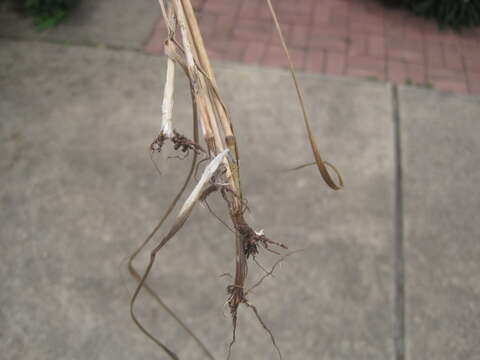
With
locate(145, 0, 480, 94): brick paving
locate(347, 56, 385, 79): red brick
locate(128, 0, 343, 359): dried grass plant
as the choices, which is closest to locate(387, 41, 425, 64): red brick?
locate(145, 0, 480, 94): brick paving

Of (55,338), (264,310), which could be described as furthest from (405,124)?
(55,338)

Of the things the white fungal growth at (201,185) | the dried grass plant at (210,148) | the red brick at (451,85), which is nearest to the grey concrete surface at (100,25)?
the red brick at (451,85)

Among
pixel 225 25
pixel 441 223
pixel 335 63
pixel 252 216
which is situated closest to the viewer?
pixel 252 216

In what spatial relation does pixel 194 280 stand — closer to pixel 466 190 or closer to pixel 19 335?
pixel 19 335

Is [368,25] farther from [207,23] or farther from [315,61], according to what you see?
[207,23]

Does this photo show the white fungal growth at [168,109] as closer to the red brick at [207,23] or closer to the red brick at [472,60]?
the red brick at [207,23]

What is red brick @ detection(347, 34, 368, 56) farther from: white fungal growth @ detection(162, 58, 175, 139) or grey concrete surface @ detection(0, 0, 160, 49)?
white fungal growth @ detection(162, 58, 175, 139)

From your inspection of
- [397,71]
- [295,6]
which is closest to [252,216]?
[397,71]
